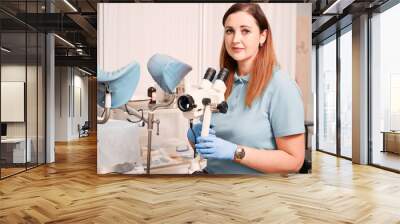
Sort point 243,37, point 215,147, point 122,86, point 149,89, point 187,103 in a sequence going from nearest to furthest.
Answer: point 187,103
point 215,147
point 243,37
point 149,89
point 122,86

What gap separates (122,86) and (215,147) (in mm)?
1808

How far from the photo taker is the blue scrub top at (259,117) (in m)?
4.42

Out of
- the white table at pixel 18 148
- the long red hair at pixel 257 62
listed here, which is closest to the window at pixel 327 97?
A: the long red hair at pixel 257 62

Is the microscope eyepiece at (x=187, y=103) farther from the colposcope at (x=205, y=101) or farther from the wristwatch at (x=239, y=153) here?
the wristwatch at (x=239, y=153)

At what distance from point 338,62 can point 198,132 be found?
16.3ft

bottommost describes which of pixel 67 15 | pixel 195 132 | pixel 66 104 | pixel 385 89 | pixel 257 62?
pixel 195 132

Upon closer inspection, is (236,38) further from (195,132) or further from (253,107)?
(195,132)

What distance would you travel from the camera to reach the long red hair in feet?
14.7

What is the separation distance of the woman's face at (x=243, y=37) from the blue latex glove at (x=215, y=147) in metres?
0.94

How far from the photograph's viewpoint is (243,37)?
14.7ft

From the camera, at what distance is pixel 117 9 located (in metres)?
5.34

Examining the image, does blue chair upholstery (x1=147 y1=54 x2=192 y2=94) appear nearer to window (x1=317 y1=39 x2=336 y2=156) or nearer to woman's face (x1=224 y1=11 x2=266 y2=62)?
woman's face (x1=224 y1=11 x2=266 y2=62)

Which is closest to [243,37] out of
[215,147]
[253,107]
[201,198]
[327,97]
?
[253,107]

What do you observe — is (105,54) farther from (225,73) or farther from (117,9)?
(225,73)
